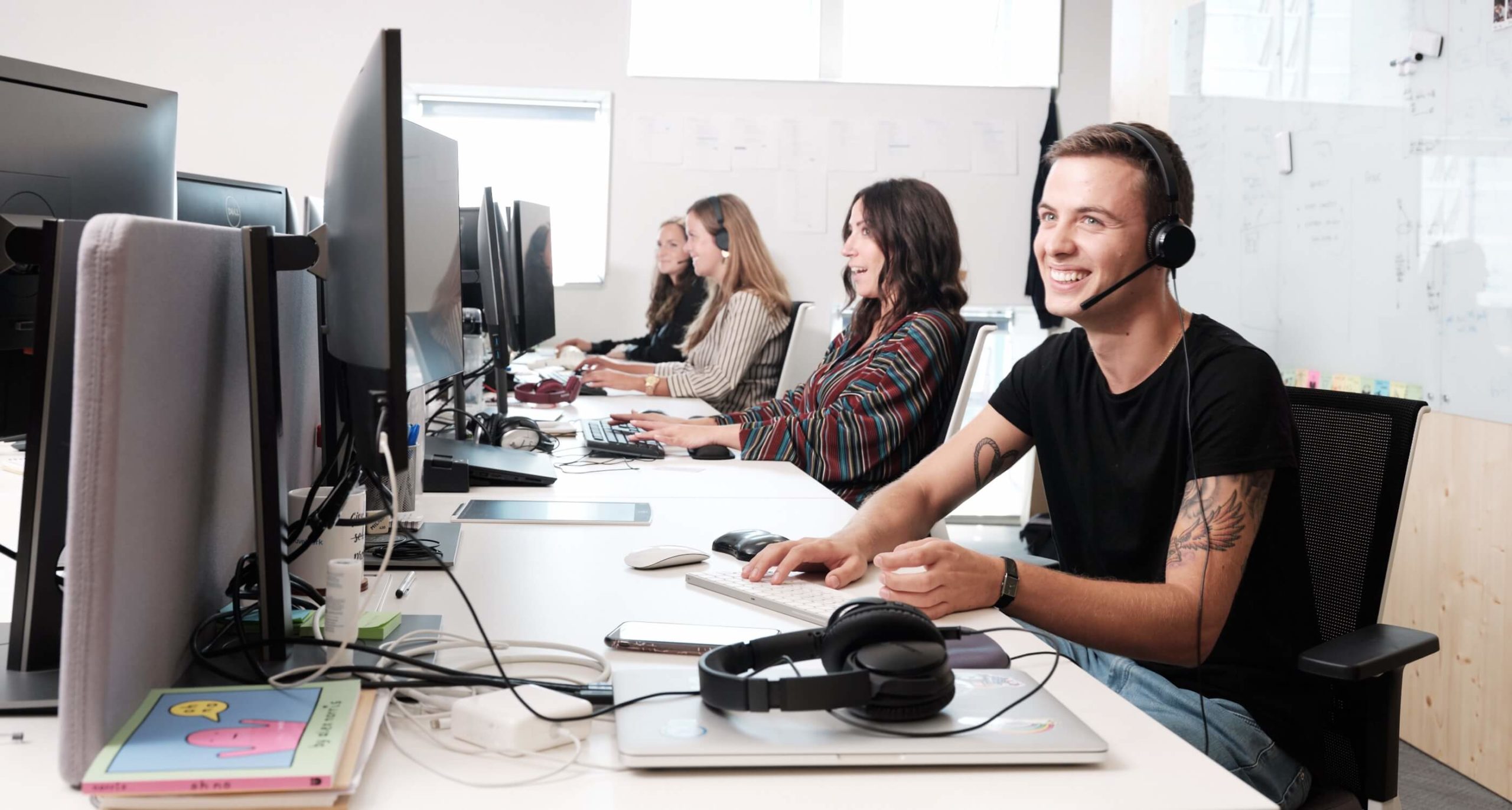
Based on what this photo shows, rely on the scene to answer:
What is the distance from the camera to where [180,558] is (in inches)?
30.4

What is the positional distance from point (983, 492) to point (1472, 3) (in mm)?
3022

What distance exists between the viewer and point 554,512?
5.09 ft

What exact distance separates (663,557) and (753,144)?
3.91 metres

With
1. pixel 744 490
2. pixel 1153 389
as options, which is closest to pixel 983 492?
pixel 744 490

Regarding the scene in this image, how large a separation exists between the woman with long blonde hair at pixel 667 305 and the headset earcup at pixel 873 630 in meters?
3.70

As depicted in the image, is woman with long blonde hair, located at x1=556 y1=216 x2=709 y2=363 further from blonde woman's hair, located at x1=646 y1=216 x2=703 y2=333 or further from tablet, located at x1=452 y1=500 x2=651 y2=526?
tablet, located at x1=452 y1=500 x2=651 y2=526

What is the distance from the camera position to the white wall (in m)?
4.63

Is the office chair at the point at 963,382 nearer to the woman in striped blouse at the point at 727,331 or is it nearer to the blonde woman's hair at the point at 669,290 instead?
the woman in striped blouse at the point at 727,331

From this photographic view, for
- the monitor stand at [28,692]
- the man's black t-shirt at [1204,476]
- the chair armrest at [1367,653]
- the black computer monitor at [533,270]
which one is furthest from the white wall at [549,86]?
the monitor stand at [28,692]

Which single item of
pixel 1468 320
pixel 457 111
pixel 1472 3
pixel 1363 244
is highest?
pixel 457 111

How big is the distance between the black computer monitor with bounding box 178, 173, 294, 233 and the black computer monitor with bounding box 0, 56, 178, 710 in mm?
372

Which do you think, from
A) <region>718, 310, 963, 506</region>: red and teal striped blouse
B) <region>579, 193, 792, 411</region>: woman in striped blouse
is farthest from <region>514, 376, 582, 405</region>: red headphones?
<region>718, 310, 963, 506</region>: red and teal striped blouse

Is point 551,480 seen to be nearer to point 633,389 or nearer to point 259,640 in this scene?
point 259,640

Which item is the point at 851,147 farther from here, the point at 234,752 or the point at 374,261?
the point at 234,752
